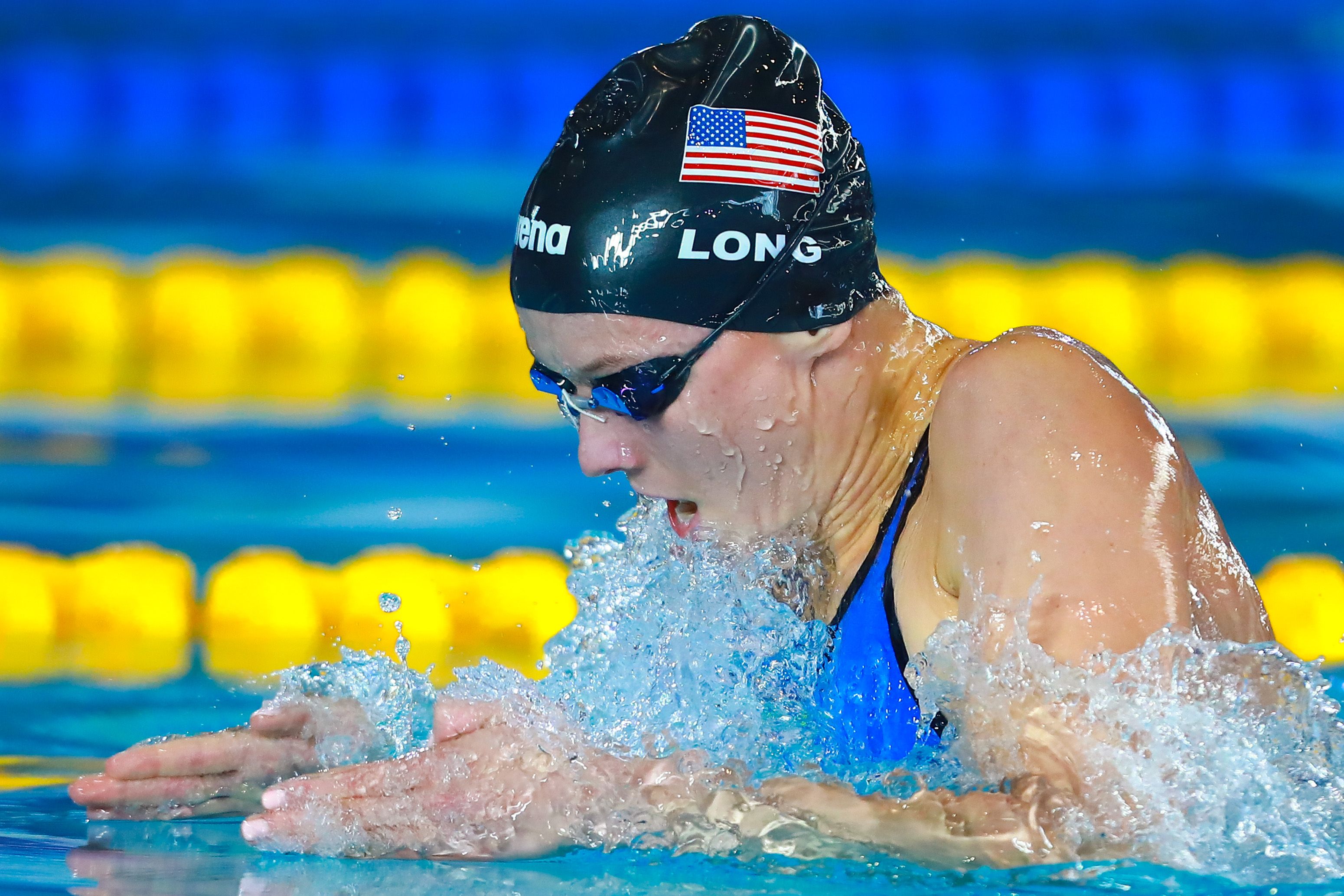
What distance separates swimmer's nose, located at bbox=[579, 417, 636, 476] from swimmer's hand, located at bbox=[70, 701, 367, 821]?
608 millimetres

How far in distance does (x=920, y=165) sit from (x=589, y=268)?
4.42 metres

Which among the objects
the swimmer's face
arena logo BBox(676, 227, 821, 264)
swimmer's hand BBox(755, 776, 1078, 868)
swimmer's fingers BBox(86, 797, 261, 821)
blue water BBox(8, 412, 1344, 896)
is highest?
arena logo BBox(676, 227, 821, 264)

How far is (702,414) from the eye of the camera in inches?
71.0

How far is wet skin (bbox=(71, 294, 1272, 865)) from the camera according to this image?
1452 millimetres

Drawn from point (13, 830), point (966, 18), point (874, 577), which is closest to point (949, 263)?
point (966, 18)

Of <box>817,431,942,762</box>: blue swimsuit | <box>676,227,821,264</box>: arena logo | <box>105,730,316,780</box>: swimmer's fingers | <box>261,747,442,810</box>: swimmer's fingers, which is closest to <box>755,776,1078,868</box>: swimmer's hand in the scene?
<box>817,431,942,762</box>: blue swimsuit

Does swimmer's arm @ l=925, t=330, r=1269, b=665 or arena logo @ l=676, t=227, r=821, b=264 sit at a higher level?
arena logo @ l=676, t=227, r=821, b=264

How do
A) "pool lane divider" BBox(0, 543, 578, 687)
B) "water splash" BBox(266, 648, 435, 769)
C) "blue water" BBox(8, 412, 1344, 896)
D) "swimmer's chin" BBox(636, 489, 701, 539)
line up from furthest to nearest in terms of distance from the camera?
"pool lane divider" BBox(0, 543, 578, 687) → "blue water" BBox(8, 412, 1344, 896) → "water splash" BBox(266, 648, 435, 769) → "swimmer's chin" BBox(636, 489, 701, 539)

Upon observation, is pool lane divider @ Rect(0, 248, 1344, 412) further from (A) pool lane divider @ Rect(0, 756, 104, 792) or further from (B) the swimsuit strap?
(B) the swimsuit strap

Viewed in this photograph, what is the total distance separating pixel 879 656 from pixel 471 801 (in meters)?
A: 0.54

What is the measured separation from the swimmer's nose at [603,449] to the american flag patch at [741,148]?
1.08 ft

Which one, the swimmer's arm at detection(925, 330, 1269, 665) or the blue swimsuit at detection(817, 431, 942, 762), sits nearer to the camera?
the swimmer's arm at detection(925, 330, 1269, 665)

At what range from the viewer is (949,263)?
535 cm

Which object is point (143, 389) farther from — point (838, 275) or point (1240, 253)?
point (1240, 253)
